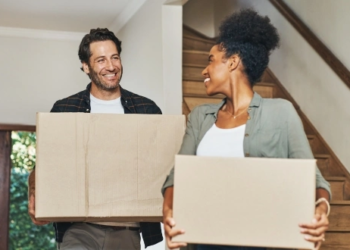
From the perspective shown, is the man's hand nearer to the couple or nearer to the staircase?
the couple

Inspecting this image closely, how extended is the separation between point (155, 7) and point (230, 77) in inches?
89.4

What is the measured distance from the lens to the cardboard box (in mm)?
1792

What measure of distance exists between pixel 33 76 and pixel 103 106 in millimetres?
2910

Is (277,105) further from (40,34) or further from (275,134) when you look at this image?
(40,34)

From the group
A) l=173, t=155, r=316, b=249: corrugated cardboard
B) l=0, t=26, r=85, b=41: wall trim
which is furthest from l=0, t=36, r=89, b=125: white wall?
l=173, t=155, r=316, b=249: corrugated cardboard

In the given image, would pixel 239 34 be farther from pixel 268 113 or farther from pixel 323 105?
pixel 323 105

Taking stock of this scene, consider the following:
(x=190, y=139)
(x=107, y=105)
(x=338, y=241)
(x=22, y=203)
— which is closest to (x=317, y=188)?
(x=190, y=139)

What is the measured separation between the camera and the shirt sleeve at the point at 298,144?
154cm

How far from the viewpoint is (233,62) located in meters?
1.69

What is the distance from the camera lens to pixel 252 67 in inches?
66.9

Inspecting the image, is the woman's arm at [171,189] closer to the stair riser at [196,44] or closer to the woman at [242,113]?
the woman at [242,113]

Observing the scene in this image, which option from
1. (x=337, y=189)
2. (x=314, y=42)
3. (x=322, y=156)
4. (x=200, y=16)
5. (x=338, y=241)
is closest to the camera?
(x=338, y=241)

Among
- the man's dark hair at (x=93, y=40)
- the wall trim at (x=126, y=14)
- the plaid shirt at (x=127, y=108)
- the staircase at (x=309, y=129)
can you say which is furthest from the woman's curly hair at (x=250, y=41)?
the wall trim at (x=126, y=14)

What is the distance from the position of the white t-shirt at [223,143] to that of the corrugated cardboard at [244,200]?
0.54 feet
